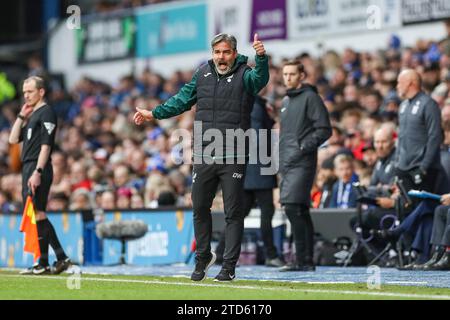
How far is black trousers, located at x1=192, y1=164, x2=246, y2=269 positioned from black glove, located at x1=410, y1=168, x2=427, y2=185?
2906 mm

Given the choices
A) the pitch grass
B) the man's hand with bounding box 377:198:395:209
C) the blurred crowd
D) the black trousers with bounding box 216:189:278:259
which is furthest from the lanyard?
the pitch grass

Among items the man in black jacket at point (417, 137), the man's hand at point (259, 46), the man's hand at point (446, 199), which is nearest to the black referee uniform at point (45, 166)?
the man's hand at point (259, 46)

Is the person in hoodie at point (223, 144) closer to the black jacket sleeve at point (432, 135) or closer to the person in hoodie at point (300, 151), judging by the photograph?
the person in hoodie at point (300, 151)

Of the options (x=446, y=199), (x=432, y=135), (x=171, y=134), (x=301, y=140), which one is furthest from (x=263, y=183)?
(x=171, y=134)

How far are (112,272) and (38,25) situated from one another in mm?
19714

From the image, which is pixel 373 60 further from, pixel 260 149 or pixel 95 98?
pixel 95 98

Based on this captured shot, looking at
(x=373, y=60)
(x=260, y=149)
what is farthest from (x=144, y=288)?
(x=373, y=60)

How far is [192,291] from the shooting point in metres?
10.3

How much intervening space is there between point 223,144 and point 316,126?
8.27ft

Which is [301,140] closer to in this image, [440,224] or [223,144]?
[440,224]

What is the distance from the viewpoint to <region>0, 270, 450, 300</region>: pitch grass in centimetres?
962

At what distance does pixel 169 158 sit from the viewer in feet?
71.7

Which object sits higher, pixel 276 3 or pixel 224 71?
pixel 276 3

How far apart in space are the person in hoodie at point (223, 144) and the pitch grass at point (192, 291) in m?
0.39
